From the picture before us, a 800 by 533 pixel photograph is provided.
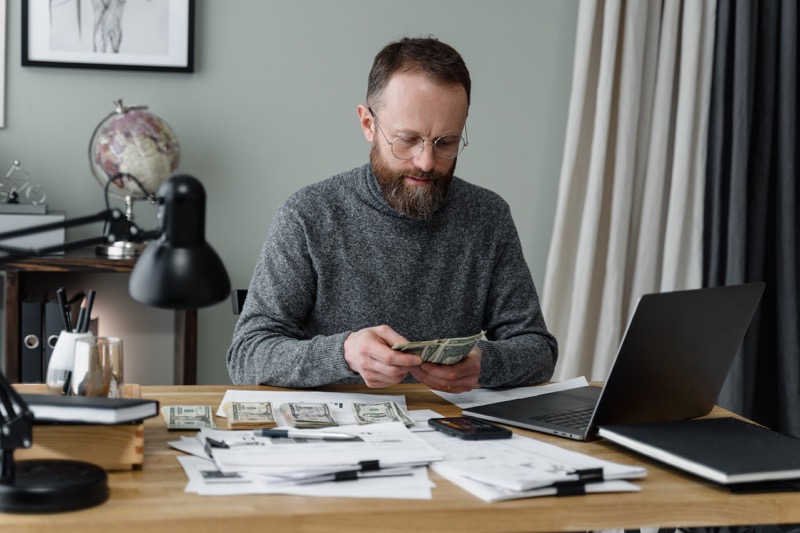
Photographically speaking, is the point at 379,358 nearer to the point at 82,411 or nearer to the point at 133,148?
the point at 82,411

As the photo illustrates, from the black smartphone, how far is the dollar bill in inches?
13.3

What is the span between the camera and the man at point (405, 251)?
1.91 metres

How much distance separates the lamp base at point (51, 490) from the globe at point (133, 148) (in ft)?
5.18

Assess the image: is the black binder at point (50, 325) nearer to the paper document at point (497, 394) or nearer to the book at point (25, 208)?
the book at point (25, 208)

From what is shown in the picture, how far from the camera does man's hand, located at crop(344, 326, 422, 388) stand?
1527 millimetres

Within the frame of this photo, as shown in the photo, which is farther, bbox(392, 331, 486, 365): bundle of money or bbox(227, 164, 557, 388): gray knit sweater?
bbox(227, 164, 557, 388): gray knit sweater

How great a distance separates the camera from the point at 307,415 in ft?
4.78

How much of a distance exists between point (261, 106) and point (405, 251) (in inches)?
44.9

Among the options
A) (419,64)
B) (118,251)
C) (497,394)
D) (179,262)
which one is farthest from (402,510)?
(118,251)

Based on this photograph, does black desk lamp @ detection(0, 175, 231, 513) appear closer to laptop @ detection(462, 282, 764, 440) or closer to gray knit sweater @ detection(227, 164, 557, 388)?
laptop @ detection(462, 282, 764, 440)

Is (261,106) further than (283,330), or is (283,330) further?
(261,106)

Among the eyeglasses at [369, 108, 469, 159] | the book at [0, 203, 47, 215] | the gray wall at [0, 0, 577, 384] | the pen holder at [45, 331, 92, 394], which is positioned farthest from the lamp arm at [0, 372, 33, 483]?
the gray wall at [0, 0, 577, 384]

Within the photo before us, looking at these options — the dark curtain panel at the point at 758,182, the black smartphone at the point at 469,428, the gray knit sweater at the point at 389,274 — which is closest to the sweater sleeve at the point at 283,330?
the gray knit sweater at the point at 389,274

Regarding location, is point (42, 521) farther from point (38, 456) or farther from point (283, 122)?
point (283, 122)
